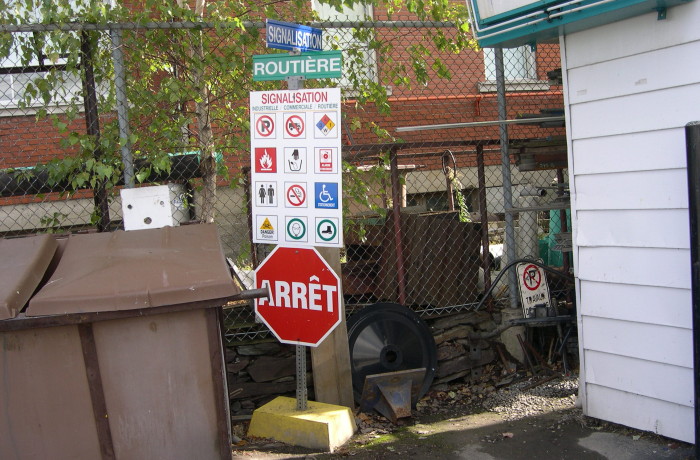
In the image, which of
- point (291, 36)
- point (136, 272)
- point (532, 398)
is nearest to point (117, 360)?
point (136, 272)

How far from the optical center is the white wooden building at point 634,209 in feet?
13.3

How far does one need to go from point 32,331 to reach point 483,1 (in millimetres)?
3348

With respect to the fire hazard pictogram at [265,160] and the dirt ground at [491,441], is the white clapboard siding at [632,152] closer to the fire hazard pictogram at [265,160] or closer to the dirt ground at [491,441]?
the dirt ground at [491,441]

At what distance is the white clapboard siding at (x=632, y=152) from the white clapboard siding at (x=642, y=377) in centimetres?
119

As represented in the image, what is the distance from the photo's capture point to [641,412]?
4.40 meters

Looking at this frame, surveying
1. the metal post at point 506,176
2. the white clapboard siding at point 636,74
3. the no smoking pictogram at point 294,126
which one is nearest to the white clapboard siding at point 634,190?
the white clapboard siding at point 636,74

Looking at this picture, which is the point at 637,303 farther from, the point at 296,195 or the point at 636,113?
the point at 296,195

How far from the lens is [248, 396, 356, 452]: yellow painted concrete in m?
4.45

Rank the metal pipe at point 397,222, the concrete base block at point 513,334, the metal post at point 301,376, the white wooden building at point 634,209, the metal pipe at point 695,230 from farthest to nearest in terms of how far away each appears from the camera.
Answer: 1. the concrete base block at point 513,334
2. the metal pipe at point 397,222
3. the metal post at point 301,376
4. the white wooden building at point 634,209
5. the metal pipe at point 695,230

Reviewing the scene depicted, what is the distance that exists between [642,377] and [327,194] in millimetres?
2247

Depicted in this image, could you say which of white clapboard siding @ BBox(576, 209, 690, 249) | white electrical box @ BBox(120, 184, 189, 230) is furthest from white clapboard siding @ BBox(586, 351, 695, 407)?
white electrical box @ BBox(120, 184, 189, 230)

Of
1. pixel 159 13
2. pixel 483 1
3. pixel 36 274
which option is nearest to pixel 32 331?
pixel 36 274

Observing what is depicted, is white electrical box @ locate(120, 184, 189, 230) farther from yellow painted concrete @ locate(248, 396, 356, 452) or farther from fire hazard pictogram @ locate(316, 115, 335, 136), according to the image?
yellow painted concrete @ locate(248, 396, 356, 452)

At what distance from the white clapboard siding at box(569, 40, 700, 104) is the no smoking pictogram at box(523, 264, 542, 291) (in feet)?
5.21
